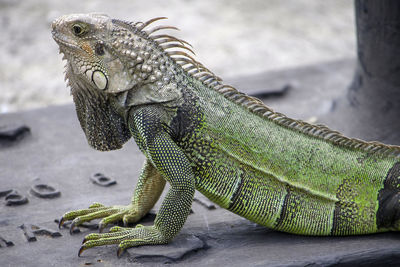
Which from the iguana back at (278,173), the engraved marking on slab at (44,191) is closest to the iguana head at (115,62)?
the iguana back at (278,173)

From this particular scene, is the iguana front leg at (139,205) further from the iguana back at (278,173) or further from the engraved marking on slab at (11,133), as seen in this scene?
the engraved marking on slab at (11,133)

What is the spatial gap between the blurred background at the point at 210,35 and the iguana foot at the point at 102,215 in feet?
20.4

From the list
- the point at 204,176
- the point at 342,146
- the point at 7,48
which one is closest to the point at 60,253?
the point at 204,176

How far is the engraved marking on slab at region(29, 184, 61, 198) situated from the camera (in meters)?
5.35

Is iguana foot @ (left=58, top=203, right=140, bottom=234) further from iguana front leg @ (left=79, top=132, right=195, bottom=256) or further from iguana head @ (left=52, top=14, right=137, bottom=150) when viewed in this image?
iguana head @ (left=52, top=14, right=137, bottom=150)

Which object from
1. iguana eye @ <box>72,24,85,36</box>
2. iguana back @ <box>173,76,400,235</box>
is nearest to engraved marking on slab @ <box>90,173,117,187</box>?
iguana back @ <box>173,76,400,235</box>

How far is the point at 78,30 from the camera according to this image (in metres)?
4.20

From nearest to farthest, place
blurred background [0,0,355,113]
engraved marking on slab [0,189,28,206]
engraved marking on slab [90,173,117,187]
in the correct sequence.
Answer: engraved marking on slab [0,189,28,206], engraved marking on slab [90,173,117,187], blurred background [0,0,355,113]

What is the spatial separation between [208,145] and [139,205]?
91cm

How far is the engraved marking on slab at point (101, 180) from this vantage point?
5.64 meters

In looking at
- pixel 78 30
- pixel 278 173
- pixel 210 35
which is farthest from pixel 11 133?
pixel 210 35

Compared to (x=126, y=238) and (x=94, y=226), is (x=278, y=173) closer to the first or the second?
(x=126, y=238)

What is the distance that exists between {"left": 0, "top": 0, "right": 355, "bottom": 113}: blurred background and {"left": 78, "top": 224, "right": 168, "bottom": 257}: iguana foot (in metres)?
6.80

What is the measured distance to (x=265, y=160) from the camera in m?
4.33
